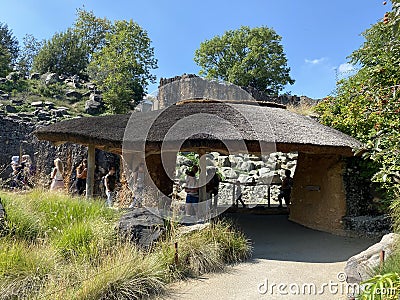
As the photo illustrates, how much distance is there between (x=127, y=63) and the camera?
2439 cm

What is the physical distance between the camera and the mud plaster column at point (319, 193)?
23.7 ft

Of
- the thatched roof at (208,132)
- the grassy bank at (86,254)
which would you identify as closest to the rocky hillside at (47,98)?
the thatched roof at (208,132)

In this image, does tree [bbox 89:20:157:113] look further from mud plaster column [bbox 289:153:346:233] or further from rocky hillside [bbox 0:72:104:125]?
mud plaster column [bbox 289:153:346:233]

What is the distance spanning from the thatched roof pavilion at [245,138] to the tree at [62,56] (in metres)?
24.2

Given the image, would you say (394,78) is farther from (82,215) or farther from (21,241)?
(21,241)

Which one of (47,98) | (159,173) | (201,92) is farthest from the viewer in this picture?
(47,98)

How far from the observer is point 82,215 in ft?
17.8

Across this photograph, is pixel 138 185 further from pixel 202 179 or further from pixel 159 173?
pixel 202 179

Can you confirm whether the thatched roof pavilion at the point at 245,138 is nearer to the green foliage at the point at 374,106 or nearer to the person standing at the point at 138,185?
the green foliage at the point at 374,106

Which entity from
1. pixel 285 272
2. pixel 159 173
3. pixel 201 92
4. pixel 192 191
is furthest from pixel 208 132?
pixel 201 92

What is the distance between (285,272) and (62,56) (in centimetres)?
3044

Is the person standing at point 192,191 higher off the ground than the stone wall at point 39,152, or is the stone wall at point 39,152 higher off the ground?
the stone wall at point 39,152

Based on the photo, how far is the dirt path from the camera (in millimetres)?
3982

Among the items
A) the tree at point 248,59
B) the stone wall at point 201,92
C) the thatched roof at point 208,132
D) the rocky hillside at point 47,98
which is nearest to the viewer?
the thatched roof at point 208,132
